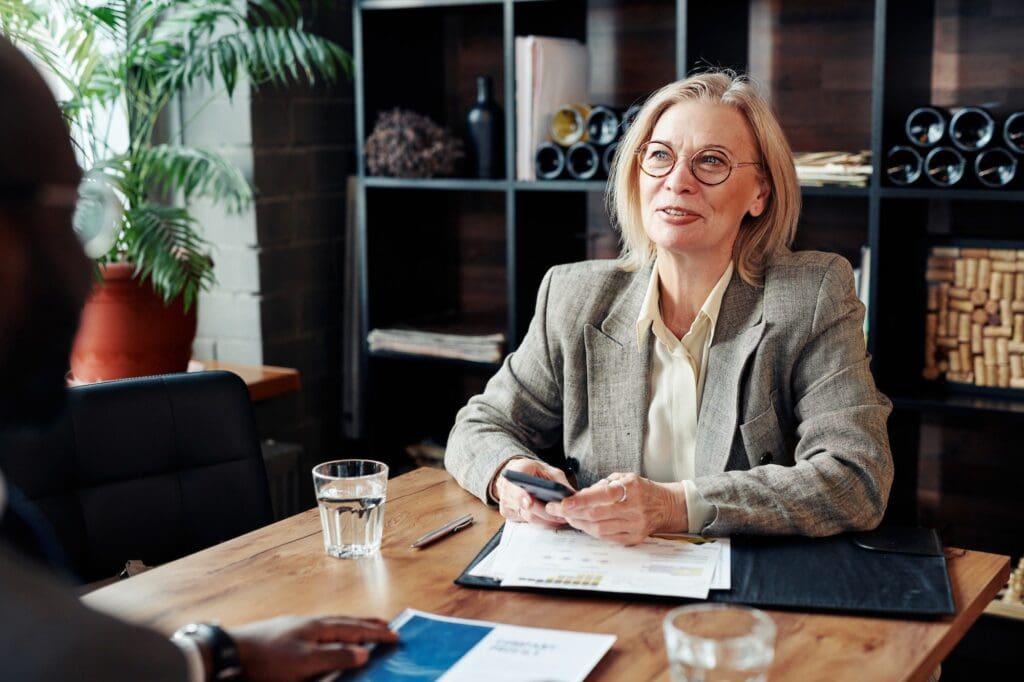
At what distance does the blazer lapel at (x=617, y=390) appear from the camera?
1967 millimetres

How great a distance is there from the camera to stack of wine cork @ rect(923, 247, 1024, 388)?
263 cm

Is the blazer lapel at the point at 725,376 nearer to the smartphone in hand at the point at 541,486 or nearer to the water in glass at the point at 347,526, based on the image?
the smartphone in hand at the point at 541,486

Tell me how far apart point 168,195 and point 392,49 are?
75 cm

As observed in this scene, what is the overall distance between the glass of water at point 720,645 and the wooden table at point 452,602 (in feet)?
0.23

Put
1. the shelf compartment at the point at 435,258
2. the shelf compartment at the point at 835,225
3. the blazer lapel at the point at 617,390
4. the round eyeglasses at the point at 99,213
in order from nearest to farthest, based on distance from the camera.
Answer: the blazer lapel at the point at 617,390, the round eyeglasses at the point at 99,213, the shelf compartment at the point at 835,225, the shelf compartment at the point at 435,258

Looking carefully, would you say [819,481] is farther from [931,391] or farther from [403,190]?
[403,190]

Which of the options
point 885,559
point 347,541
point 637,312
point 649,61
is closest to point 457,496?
point 347,541

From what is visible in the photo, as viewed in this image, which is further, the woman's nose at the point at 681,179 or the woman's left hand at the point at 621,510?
the woman's nose at the point at 681,179

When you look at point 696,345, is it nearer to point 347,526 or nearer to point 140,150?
point 347,526

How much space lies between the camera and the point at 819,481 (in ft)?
5.51

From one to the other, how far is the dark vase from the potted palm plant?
0.40 metres

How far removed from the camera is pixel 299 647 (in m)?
1.21

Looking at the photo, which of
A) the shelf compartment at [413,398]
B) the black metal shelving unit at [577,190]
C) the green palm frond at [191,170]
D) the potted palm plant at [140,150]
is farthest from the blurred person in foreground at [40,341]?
the shelf compartment at [413,398]

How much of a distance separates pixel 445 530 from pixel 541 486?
0.17 metres
